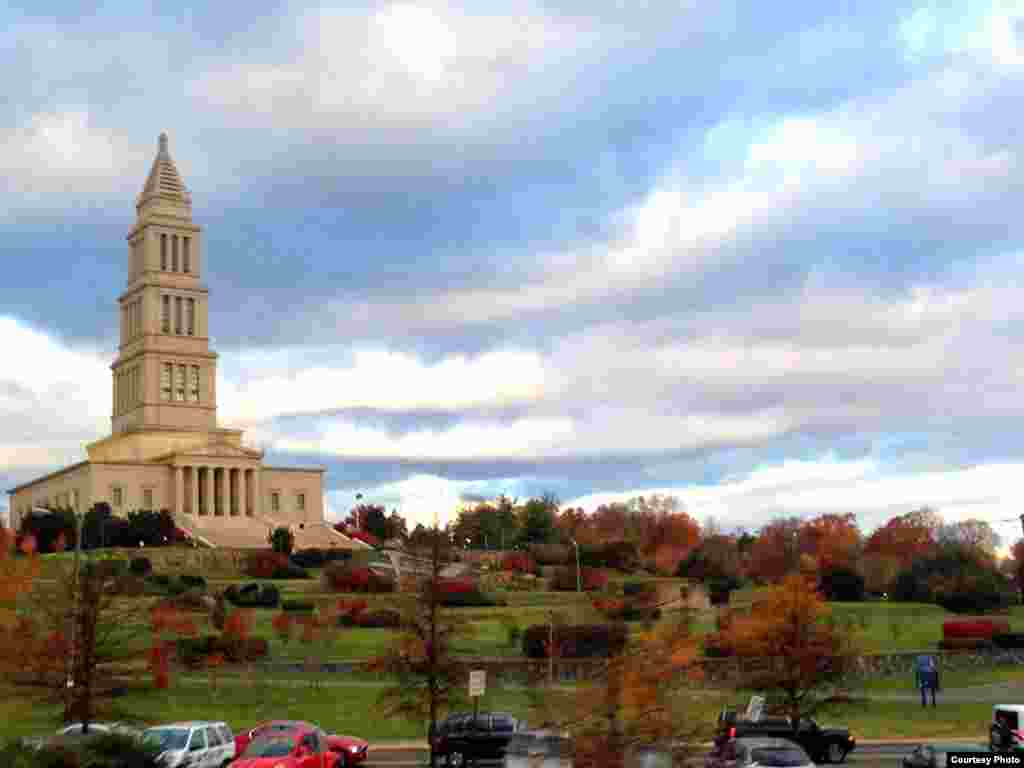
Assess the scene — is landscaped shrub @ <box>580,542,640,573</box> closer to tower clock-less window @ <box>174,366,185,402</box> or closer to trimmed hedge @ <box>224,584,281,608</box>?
trimmed hedge @ <box>224,584,281,608</box>

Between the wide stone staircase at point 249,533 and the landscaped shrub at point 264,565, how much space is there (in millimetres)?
19421

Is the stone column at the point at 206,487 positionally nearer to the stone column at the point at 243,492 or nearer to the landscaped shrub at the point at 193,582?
the stone column at the point at 243,492

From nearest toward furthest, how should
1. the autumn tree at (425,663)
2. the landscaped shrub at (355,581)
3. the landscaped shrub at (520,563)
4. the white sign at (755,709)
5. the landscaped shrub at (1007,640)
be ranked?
the white sign at (755,709) → the autumn tree at (425,663) → the landscaped shrub at (1007,640) → the landscaped shrub at (355,581) → the landscaped shrub at (520,563)

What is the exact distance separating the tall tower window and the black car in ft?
374

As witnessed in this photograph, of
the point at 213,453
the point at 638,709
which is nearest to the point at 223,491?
the point at 213,453

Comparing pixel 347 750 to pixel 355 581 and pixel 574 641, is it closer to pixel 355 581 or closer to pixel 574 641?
pixel 574 641

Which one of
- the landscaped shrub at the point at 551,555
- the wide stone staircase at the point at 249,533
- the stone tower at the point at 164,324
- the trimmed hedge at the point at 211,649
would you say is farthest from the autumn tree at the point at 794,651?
the stone tower at the point at 164,324

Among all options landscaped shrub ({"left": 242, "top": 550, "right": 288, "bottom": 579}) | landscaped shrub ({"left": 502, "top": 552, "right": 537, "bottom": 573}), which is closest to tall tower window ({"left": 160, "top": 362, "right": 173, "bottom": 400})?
landscaped shrub ({"left": 242, "top": 550, "right": 288, "bottom": 579})

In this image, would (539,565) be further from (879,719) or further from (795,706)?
(795,706)

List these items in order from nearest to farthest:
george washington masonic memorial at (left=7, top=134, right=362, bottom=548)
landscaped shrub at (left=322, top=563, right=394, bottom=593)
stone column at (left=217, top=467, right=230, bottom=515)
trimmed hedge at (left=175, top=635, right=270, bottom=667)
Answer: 1. trimmed hedge at (left=175, top=635, right=270, bottom=667)
2. landscaped shrub at (left=322, top=563, right=394, bottom=593)
3. george washington masonic memorial at (left=7, top=134, right=362, bottom=548)
4. stone column at (left=217, top=467, right=230, bottom=515)

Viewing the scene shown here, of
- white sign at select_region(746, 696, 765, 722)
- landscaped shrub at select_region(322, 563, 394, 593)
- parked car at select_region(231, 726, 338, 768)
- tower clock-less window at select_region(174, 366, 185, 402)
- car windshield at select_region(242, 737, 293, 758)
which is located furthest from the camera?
tower clock-less window at select_region(174, 366, 185, 402)

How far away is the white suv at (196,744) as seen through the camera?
102ft

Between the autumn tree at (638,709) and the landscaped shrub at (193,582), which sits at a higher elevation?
the landscaped shrub at (193,582)

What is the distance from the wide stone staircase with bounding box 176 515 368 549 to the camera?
12444 cm
